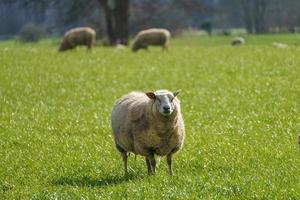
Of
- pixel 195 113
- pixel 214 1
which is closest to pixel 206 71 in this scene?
pixel 195 113

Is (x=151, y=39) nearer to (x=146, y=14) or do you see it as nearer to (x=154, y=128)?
(x=154, y=128)

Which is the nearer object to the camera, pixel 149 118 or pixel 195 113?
pixel 149 118

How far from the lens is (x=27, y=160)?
518 inches

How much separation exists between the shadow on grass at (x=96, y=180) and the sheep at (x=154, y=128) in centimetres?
42

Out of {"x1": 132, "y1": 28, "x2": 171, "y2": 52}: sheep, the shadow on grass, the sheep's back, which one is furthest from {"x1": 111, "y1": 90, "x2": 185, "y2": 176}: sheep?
the sheep's back

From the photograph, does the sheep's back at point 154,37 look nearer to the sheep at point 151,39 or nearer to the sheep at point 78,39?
the sheep at point 151,39

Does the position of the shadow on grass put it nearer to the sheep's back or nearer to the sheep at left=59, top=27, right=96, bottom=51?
the sheep's back

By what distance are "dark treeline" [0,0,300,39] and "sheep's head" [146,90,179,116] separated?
4253 cm

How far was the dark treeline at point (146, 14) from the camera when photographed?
184 feet

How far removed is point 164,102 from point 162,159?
8.57 ft

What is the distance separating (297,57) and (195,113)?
1423 centimetres

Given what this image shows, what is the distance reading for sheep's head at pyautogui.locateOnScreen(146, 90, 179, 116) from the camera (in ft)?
34.4

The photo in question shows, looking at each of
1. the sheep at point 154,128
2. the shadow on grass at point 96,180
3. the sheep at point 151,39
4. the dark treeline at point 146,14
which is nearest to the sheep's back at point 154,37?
the sheep at point 151,39

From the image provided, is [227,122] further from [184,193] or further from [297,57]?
[297,57]
